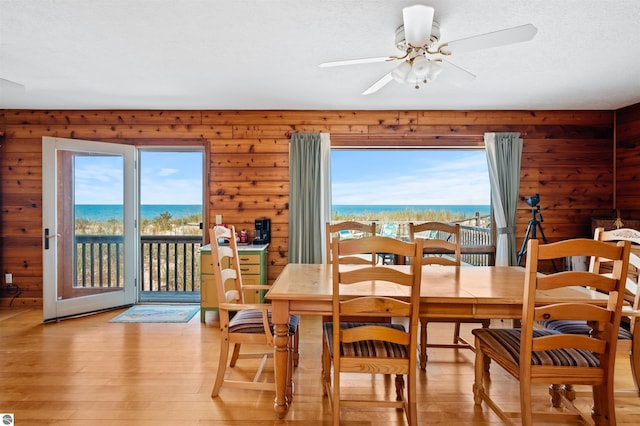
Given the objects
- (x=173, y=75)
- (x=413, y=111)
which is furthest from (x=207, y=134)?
(x=413, y=111)

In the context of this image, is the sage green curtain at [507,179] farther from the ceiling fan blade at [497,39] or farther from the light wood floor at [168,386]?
the ceiling fan blade at [497,39]

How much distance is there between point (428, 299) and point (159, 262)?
454 centimetres

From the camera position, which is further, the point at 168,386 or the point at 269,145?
the point at 269,145

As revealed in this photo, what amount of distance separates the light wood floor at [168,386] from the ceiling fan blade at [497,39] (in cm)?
216

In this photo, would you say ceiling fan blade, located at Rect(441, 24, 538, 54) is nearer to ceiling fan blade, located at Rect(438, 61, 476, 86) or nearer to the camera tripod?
ceiling fan blade, located at Rect(438, 61, 476, 86)

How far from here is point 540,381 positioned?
1718 millimetres

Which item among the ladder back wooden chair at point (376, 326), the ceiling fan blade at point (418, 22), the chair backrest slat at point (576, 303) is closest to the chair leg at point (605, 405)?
the chair backrest slat at point (576, 303)

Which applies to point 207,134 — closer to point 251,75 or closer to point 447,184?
point 251,75

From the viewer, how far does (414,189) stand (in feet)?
17.7

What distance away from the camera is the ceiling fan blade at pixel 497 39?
1.80 m

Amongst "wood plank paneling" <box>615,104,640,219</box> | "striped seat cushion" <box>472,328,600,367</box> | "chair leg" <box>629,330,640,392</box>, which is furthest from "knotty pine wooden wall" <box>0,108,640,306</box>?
"striped seat cushion" <box>472,328,600,367</box>

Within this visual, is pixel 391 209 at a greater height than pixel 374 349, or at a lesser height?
greater

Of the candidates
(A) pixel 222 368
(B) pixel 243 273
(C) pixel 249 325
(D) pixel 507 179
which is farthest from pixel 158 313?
(D) pixel 507 179

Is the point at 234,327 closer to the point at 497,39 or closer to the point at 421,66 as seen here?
the point at 421,66
